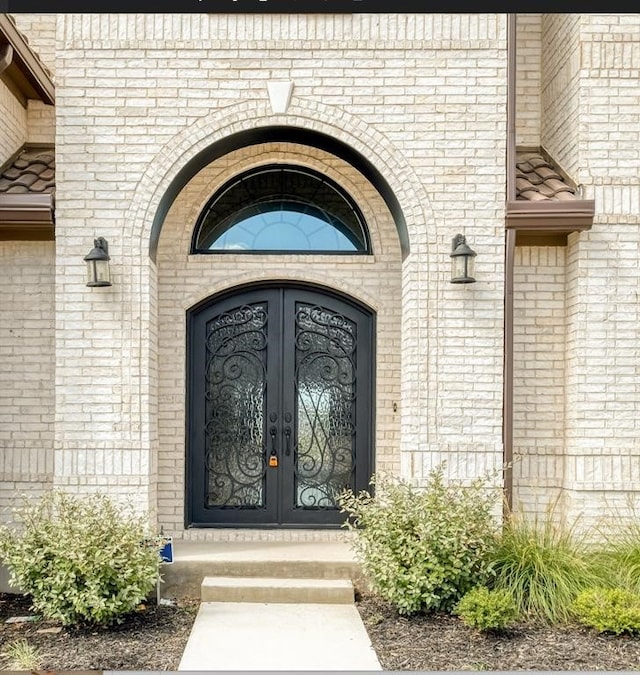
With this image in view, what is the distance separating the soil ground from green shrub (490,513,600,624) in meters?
0.16

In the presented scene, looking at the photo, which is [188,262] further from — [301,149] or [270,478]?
[270,478]

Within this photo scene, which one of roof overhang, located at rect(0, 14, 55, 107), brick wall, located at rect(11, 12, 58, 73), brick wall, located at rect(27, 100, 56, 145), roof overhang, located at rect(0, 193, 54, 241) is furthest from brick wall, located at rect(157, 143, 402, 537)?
brick wall, located at rect(11, 12, 58, 73)

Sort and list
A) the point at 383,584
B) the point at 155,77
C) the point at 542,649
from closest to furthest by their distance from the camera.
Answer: the point at 542,649 → the point at 383,584 → the point at 155,77

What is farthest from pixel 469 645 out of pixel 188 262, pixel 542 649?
pixel 188 262

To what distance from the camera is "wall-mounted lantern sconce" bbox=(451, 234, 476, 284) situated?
6.18m

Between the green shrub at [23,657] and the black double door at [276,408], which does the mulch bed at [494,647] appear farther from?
the green shrub at [23,657]

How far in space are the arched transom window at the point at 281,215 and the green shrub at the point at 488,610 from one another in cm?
341

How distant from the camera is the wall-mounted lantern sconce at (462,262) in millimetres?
6180

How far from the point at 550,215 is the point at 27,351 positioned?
490 cm

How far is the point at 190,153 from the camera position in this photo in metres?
6.34

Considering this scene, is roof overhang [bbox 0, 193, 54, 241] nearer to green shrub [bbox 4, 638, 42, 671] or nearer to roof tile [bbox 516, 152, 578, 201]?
green shrub [bbox 4, 638, 42, 671]

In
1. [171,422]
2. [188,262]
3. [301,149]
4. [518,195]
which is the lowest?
[171,422]

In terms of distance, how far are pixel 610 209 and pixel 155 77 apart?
4.19 m

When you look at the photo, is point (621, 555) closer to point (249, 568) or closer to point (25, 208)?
point (249, 568)
